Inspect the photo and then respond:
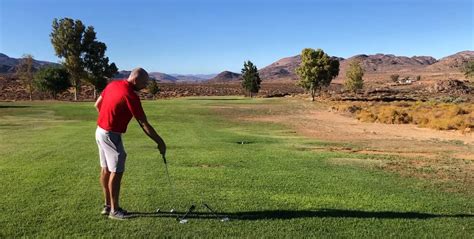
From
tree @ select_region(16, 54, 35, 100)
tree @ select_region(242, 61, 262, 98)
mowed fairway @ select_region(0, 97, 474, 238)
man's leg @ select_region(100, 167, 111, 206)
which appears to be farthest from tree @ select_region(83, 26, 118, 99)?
man's leg @ select_region(100, 167, 111, 206)

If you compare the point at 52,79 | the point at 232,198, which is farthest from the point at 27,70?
the point at 232,198

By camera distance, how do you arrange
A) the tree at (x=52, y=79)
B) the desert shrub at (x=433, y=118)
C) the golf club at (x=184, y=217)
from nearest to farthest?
the golf club at (x=184, y=217) < the desert shrub at (x=433, y=118) < the tree at (x=52, y=79)

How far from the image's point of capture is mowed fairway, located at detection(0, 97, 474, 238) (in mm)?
6789

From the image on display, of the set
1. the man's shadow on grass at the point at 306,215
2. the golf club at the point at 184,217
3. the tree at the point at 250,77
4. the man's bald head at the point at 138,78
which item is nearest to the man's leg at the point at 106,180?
the man's shadow on grass at the point at 306,215

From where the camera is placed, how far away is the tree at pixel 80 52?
7375 cm

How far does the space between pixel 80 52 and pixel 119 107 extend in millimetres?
72069

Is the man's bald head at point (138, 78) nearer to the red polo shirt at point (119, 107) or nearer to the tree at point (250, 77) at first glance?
the red polo shirt at point (119, 107)

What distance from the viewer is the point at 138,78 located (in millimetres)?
7137

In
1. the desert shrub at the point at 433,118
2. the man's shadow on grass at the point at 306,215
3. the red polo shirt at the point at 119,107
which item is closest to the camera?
the red polo shirt at the point at 119,107

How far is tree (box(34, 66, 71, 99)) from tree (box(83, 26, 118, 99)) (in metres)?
3.40

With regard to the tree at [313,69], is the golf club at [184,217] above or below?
below

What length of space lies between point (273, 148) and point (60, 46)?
6521cm

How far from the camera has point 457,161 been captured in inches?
540

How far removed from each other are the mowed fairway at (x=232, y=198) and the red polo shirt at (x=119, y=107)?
4.59 ft
